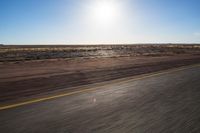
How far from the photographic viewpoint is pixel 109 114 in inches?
195

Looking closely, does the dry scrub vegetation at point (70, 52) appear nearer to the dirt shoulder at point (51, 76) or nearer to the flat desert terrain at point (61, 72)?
the flat desert terrain at point (61, 72)

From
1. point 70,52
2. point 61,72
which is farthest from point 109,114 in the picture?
point 70,52

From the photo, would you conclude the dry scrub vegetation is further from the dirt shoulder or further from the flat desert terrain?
the dirt shoulder

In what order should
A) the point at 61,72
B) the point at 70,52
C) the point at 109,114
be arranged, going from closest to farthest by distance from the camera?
the point at 109,114, the point at 61,72, the point at 70,52

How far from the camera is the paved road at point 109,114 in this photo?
409 centimetres

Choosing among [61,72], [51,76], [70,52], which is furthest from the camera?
[70,52]

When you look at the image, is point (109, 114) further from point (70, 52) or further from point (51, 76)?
point (70, 52)

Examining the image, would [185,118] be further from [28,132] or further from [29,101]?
[29,101]

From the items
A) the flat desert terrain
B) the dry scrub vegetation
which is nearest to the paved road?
the flat desert terrain

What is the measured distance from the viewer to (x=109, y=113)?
504cm

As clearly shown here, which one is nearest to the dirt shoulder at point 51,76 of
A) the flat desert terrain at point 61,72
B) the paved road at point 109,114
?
the flat desert terrain at point 61,72

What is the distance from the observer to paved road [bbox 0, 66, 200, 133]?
13.4 feet

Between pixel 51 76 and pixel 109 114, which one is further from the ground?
pixel 109 114

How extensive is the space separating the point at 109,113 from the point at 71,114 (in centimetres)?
80
